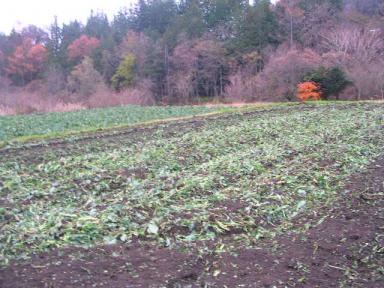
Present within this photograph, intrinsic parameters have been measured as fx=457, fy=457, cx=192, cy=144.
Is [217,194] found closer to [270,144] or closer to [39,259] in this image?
[39,259]

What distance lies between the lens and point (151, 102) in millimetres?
59062

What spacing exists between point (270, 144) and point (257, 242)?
861 cm

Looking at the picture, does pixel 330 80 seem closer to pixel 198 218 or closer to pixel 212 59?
pixel 212 59

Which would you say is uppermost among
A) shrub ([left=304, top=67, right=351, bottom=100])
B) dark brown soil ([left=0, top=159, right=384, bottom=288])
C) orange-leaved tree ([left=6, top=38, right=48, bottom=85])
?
orange-leaved tree ([left=6, top=38, right=48, bottom=85])

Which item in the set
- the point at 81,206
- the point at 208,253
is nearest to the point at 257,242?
the point at 208,253

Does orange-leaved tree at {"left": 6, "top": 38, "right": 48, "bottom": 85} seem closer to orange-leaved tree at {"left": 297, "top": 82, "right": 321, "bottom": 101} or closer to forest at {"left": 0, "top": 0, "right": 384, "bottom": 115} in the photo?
forest at {"left": 0, "top": 0, "right": 384, "bottom": 115}

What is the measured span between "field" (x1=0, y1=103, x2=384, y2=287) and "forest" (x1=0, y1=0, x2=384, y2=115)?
105ft

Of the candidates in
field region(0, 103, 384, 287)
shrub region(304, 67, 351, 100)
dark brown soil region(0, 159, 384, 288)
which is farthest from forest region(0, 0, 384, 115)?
dark brown soil region(0, 159, 384, 288)

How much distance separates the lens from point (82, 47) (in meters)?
79.5

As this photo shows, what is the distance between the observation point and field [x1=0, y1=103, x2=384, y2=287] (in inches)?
209

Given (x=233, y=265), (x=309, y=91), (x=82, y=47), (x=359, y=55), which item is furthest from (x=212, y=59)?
(x=233, y=265)

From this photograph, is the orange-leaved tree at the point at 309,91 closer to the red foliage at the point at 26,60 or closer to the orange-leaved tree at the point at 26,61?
the orange-leaved tree at the point at 26,61

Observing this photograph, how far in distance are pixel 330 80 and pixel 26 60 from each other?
176 ft

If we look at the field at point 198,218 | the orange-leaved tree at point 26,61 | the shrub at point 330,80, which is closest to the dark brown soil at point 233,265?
the field at point 198,218
